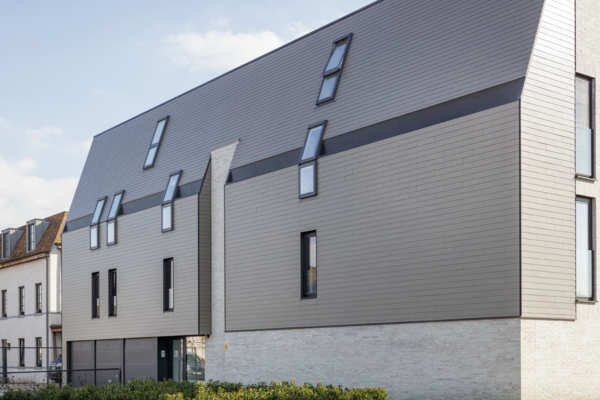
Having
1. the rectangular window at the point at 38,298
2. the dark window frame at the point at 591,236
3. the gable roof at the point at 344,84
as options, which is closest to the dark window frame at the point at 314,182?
the gable roof at the point at 344,84

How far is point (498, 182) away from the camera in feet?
49.4

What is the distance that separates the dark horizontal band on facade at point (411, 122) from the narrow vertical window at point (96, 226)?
10960 mm

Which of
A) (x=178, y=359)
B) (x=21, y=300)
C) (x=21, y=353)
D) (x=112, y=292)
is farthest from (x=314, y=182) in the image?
(x=21, y=353)

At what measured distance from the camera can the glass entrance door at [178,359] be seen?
25156 mm

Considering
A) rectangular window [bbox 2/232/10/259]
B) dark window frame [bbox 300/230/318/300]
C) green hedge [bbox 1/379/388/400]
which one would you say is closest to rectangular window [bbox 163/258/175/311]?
dark window frame [bbox 300/230/318/300]

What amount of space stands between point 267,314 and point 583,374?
9.40 m

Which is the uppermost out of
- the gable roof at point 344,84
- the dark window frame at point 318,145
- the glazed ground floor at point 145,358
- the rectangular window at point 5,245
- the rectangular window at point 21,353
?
the gable roof at point 344,84

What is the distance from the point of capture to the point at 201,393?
45.4 feet

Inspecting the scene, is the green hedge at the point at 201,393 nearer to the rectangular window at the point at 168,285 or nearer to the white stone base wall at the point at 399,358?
the white stone base wall at the point at 399,358

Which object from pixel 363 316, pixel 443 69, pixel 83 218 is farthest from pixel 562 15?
pixel 83 218

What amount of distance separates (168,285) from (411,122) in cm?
1268

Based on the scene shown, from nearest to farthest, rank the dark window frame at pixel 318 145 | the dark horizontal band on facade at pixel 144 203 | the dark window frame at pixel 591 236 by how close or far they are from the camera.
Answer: the dark window frame at pixel 591 236 → the dark window frame at pixel 318 145 → the dark horizontal band on facade at pixel 144 203

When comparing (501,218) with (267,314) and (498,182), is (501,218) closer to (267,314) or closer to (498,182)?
(498,182)

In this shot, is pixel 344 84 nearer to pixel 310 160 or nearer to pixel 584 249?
pixel 310 160
